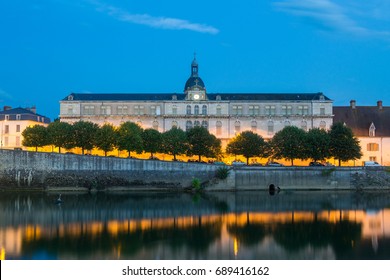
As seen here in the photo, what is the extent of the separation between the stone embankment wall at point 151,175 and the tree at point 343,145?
13.4ft

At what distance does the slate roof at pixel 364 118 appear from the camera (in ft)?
235

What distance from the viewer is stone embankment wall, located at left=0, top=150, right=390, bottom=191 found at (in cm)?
5216

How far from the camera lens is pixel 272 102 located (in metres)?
73.9

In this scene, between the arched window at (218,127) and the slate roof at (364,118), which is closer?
the slate roof at (364,118)

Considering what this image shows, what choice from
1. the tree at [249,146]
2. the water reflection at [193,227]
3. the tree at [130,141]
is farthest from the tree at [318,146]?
the tree at [130,141]

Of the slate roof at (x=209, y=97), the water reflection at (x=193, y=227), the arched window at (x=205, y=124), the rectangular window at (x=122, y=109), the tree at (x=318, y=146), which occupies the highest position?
the slate roof at (x=209, y=97)

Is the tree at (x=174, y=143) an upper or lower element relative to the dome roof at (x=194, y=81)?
lower

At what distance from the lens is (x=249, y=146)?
6309 cm

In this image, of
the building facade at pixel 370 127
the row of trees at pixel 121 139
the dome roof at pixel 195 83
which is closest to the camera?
the row of trees at pixel 121 139

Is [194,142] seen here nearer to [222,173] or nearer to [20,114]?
[222,173]

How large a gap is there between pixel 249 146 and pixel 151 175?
15.7m

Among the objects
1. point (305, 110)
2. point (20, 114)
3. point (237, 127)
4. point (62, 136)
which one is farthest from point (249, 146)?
point (20, 114)

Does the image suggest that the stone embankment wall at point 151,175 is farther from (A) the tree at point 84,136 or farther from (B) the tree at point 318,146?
(A) the tree at point 84,136

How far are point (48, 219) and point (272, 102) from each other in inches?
1907
